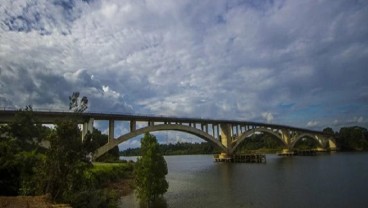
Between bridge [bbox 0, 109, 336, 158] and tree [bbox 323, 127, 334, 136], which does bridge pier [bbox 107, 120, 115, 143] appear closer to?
bridge [bbox 0, 109, 336, 158]

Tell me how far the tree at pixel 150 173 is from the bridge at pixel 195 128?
7197 mm

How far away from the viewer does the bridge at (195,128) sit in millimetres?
56656

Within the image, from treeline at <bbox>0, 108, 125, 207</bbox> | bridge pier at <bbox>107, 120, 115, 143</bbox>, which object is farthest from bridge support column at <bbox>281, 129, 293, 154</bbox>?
treeline at <bbox>0, 108, 125, 207</bbox>

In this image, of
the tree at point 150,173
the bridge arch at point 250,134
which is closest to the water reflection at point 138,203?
the tree at point 150,173

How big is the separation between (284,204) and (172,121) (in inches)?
2211

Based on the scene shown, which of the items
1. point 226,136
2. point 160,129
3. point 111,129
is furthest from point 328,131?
point 111,129

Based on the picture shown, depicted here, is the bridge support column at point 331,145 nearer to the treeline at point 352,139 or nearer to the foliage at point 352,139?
the treeline at point 352,139

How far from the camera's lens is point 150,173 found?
28.1m

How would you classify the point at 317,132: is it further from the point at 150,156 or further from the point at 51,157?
the point at 51,157

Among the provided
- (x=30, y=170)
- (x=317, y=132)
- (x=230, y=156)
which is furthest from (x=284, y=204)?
(x=317, y=132)

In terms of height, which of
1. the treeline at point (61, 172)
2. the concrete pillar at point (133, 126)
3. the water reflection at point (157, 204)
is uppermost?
the concrete pillar at point (133, 126)

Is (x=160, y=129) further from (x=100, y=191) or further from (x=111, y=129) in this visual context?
(x=100, y=191)

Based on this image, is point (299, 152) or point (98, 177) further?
point (299, 152)

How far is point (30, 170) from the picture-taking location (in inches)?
1043
